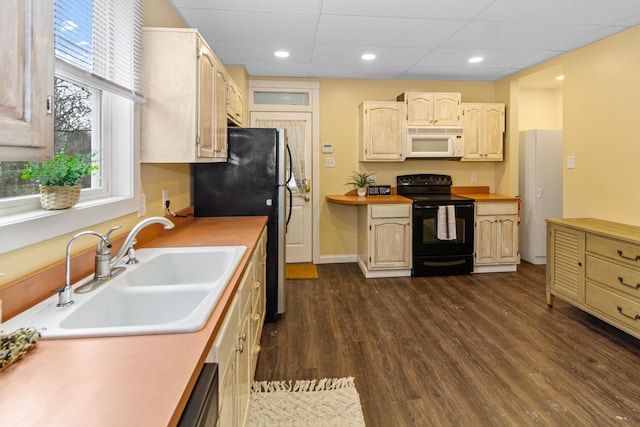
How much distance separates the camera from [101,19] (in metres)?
1.53

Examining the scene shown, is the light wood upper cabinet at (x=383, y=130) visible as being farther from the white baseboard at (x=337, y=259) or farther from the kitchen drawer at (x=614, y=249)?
the kitchen drawer at (x=614, y=249)

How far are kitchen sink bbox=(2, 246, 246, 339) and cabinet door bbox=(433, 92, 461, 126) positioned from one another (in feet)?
11.2

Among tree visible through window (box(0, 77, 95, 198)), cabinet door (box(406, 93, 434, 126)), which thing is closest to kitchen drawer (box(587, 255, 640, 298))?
cabinet door (box(406, 93, 434, 126))

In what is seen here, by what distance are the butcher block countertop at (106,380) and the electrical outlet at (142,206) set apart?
113 centimetres

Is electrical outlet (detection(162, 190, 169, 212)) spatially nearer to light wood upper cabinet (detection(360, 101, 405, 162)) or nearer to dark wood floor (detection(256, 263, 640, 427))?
dark wood floor (detection(256, 263, 640, 427))

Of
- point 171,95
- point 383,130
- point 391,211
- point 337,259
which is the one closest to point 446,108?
point 383,130

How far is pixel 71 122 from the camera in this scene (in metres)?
1.52

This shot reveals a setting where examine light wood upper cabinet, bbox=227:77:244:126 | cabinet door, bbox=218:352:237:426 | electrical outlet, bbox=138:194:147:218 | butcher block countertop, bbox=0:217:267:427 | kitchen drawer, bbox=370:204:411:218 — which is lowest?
cabinet door, bbox=218:352:237:426

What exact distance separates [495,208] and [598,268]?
1.56m

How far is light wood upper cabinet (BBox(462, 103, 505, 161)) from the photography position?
435cm

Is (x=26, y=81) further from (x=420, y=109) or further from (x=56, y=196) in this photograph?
(x=420, y=109)

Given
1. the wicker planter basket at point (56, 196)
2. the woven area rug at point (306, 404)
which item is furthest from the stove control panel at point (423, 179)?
the wicker planter basket at point (56, 196)

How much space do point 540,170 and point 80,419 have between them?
5.07 meters

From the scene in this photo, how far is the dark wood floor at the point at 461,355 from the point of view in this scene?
1788mm
